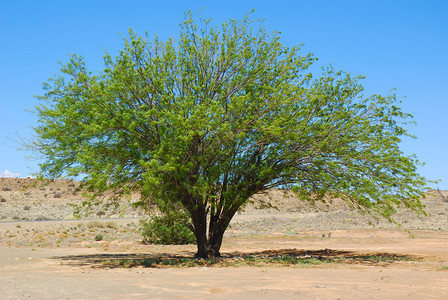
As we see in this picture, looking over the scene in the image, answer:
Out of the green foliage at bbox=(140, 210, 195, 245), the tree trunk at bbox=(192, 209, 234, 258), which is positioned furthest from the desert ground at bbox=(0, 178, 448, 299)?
the green foliage at bbox=(140, 210, 195, 245)

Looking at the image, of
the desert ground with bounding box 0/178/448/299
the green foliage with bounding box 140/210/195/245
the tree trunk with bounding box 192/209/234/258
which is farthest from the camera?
the green foliage with bounding box 140/210/195/245

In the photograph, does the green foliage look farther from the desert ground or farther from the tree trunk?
the tree trunk

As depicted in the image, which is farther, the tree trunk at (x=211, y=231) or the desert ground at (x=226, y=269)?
the tree trunk at (x=211, y=231)

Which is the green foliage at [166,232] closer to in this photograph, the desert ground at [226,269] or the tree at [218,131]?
the desert ground at [226,269]

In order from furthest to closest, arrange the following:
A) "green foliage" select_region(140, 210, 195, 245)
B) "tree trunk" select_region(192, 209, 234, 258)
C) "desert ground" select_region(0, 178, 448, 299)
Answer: "green foliage" select_region(140, 210, 195, 245), "tree trunk" select_region(192, 209, 234, 258), "desert ground" select_region(0, 178, 448, 299)

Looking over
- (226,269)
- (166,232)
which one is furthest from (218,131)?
(166,232)

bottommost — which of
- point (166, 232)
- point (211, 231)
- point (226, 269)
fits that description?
point (226, 269)

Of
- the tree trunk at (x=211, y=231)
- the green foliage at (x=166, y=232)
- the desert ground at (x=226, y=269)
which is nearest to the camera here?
the desert ground at (x=226, y=269)

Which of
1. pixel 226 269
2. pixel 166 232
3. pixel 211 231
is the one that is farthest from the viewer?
pixel 166 232

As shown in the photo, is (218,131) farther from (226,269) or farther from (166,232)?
(166,232)

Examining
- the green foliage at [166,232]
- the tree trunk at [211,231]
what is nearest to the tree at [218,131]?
the tree trunk at [211,231]

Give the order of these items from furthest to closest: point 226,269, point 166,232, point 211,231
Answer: point 166,232 → point 211,231 → point 226,269

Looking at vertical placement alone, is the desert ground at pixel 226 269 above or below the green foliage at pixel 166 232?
below

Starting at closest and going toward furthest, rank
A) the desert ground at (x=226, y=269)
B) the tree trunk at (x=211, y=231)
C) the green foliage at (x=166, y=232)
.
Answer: the desert ground at (x=226, y=269), the tree trunk at (x=211, y=231), the green foliage at (x=166, y=232)
